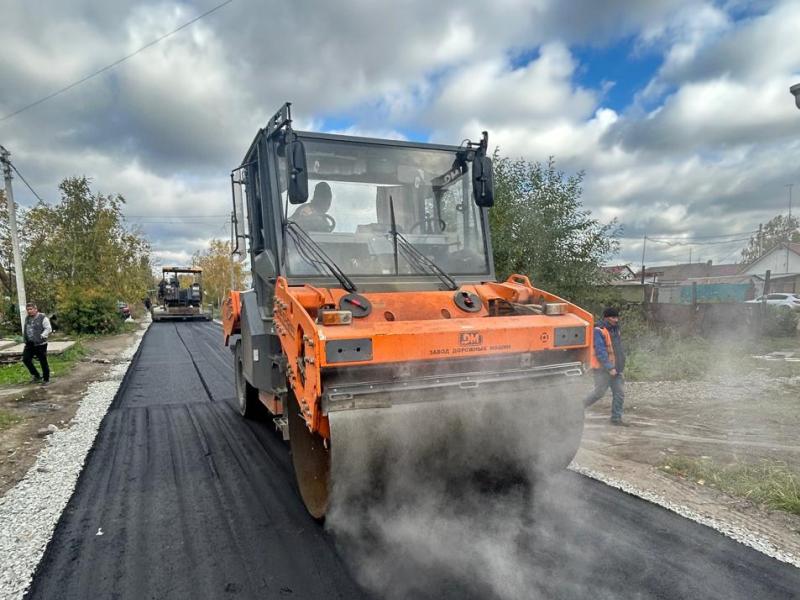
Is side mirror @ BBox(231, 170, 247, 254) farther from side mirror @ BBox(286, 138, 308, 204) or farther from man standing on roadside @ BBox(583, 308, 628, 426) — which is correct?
man standing on roadside @ BBox(583, 308, 628, 426)

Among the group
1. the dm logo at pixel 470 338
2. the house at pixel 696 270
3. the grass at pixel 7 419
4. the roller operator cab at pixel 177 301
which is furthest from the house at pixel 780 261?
the grass at pixel 7 419

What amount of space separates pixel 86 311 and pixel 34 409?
49.6 feet

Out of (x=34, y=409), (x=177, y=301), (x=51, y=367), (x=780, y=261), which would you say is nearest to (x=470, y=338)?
(x=34, y=409)

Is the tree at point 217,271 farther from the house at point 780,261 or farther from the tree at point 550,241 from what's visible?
the house at point 780,261

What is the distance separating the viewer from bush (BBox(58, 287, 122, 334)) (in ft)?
68.9

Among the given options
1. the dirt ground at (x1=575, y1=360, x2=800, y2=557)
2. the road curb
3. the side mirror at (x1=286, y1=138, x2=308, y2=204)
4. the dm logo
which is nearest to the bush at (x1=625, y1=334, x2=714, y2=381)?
the dirt ground at (x1=575, y1=360, x2=800, y2=557)

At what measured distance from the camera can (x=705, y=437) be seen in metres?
5.96

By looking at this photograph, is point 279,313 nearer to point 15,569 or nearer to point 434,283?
point 434,283

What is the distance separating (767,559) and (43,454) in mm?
6649

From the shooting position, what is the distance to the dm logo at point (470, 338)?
3.41m

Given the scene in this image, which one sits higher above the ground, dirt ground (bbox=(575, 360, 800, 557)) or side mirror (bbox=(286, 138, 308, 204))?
side mirror (bbox=(286, 138, 308, 204))

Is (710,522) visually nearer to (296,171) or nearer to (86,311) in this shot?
(296,171)

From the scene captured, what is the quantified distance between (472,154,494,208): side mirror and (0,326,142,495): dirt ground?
5025mm

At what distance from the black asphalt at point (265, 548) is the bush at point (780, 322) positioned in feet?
41.5
